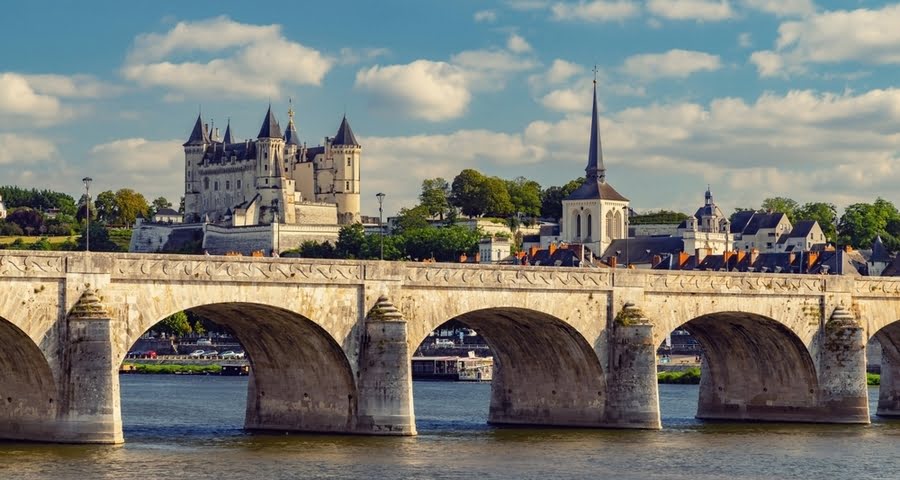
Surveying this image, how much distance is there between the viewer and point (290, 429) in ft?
217

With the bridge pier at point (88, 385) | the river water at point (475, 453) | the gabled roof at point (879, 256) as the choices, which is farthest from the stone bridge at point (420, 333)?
the gabled roof at point (879, 256)

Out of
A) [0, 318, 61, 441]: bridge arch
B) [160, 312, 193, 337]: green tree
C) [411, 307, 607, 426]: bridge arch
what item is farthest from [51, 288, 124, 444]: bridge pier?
[160, 312, 193, 337]: green tree

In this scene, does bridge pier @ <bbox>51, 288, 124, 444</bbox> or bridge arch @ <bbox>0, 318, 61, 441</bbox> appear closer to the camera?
bridge pier @ <bbox>51, 288, 124, 444</bbox>

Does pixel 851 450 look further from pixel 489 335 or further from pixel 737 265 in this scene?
pixel 737 265

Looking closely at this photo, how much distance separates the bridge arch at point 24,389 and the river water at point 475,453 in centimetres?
74

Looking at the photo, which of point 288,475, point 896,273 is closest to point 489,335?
point 288,475

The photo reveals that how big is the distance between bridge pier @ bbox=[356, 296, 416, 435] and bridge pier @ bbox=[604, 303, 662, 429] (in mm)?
10369

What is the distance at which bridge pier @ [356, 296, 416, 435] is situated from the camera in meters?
62.0

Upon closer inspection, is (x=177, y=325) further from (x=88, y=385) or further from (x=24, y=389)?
(x=88, y=385)

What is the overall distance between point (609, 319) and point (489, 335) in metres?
5.55

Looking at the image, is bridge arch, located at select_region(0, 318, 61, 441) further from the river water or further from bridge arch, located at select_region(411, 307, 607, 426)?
bridge arch, located at select_region(411, 307, 607, 426)

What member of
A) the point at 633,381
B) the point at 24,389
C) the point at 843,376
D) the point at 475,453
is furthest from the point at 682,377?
the point at 24,389

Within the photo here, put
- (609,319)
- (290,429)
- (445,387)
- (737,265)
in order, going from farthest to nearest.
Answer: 1. (737,265)
2. (445,387)
3. (609,319)
4. (290,429)

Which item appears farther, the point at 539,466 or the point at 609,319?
the point at 609,319
